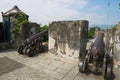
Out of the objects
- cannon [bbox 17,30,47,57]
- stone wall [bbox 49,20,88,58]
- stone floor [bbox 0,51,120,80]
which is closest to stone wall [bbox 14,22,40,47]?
cannon [bbox 17,30,47,57]

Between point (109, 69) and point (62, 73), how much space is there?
182 cm

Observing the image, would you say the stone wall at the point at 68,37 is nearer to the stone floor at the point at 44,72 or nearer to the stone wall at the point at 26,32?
the stone floor at the point at 44,72

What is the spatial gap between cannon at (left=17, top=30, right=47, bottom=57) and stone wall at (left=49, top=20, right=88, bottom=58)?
1020mm

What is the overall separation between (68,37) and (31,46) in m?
2.57

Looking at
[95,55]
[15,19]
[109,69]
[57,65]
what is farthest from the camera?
[15,19]

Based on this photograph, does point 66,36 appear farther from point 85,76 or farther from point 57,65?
point 85,76

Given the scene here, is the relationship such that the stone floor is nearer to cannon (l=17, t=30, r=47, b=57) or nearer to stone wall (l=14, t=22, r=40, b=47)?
cannon (l=17, t=30, r=47, b=57)

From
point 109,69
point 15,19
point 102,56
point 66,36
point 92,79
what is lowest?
point 92,79

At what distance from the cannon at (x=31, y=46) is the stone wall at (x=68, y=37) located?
1020 millimetres

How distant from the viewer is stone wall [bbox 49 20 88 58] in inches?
250

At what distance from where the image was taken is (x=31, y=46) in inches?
307

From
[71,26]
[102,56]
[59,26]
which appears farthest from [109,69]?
[59,26]

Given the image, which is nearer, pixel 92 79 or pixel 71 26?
pixel 92 79

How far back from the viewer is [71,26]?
6602 mm
